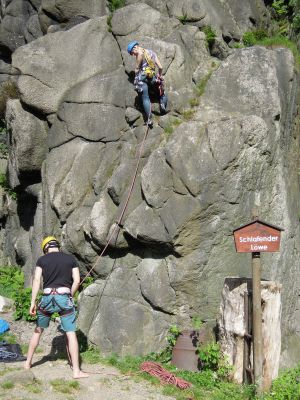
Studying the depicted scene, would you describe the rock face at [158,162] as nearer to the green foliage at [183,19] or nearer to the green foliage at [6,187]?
the green foliage at [183,19]

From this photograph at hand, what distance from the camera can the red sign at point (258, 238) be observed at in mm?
8102

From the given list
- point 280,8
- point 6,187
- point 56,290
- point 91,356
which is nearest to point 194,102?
point 56,290

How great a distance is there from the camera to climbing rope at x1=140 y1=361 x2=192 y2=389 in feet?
27.7

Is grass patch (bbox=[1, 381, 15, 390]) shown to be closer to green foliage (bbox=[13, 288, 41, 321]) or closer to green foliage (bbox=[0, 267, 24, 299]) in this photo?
green foliage (bbox=[13, 288, 41, 321])

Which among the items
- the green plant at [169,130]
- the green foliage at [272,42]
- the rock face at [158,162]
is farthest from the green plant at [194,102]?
the green foliage at [272,42]

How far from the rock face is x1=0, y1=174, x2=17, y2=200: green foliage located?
2.28 m

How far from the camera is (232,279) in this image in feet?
29.1

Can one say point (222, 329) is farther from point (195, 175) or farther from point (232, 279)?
point (195, 175)

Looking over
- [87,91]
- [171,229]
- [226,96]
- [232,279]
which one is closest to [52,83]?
[87,91]

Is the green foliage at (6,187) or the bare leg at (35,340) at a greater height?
the green foliage at (6,187)

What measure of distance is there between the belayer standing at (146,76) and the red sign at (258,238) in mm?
4323

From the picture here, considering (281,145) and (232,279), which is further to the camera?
(281,145)

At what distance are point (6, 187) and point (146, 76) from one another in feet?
26.6

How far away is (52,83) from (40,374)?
7917mm
